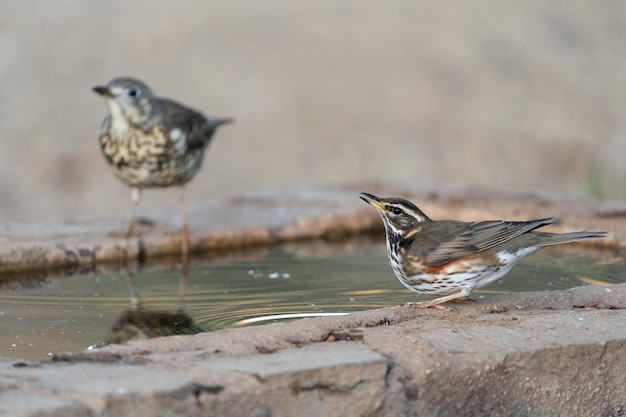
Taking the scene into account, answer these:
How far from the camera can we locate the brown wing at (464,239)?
573cm

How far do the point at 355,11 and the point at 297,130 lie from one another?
325 centimetres

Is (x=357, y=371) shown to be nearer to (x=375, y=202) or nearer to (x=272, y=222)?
(x=375, y=202)

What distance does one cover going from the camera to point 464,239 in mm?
5809

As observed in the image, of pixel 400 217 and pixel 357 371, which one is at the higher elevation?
pixel 400 217

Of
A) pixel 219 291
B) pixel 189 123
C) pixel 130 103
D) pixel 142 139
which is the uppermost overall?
pixel 130 103

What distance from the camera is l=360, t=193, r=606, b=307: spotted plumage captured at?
226 inches

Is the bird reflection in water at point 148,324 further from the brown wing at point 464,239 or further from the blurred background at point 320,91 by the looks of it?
the blurred background at point 320,91

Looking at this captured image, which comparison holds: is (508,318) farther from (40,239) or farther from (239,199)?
(239,199)

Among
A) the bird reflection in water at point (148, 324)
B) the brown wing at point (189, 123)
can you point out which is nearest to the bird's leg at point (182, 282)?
the bird reflection in water at point (148, 324)

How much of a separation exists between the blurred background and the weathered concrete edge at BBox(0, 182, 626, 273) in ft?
15.8

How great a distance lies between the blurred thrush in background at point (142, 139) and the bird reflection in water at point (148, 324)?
6.58 ft

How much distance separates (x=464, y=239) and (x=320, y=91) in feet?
35.2

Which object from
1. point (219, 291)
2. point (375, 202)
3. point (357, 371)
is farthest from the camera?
point (219, 291)

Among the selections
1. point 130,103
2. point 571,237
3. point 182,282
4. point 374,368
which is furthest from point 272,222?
point 374,368
